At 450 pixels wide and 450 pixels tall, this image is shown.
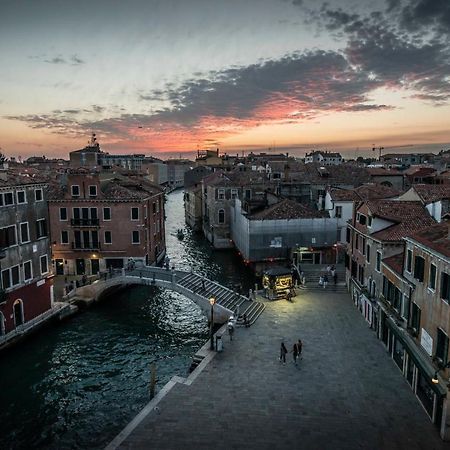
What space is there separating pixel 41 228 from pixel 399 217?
85.3 ft

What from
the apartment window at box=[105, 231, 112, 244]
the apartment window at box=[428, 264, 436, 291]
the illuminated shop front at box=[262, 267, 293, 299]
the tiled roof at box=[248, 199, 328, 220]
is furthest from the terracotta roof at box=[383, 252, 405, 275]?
the apartment window at box=[105, 231, 112, 244]

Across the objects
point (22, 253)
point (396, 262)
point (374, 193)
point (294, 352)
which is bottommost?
point (294, 352)

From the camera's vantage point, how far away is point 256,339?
2698 centimetres

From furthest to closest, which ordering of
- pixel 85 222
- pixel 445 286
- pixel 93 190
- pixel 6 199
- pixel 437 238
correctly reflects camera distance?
1. pixel 85 222
2. pixel 93 190
3. pixel 6 199
4. pixel 437 238
5. pixel 445 286

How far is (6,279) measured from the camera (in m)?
28.7

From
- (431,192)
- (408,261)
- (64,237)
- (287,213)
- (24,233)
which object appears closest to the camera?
(408,261)

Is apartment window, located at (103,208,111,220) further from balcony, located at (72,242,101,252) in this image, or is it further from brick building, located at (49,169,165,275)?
balcony, located at (72,242,101,252)

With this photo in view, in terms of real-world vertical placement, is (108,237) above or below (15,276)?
above

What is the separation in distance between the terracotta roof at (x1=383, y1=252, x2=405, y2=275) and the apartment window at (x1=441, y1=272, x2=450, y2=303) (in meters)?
5.45

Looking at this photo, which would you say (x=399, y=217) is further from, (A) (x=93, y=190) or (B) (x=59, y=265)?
(B) (x=59, y=265)

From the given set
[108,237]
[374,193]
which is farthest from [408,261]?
[108,237]

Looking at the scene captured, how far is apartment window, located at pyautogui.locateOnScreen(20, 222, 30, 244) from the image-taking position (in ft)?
99.1

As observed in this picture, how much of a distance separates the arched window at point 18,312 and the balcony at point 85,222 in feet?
44.0

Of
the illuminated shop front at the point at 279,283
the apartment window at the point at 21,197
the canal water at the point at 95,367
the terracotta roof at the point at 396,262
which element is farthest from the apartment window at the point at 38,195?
the terracotta roof at the point at 396,262
